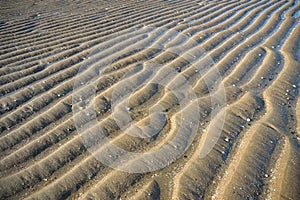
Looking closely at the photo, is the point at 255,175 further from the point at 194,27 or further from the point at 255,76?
the point at 194,27

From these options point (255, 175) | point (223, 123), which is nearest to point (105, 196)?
point (255, 175)

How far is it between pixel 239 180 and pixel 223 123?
817 millimetres

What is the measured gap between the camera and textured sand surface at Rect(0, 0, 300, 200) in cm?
271

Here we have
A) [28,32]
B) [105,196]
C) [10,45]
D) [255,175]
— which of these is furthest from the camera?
[28,32]

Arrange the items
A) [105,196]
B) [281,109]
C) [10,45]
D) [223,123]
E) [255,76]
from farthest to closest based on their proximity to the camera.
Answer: [10,45] → [255,76] → [281,109] → [223,123] → [105,196]

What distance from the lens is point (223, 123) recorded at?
3422 millimetres

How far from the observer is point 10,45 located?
5223mm

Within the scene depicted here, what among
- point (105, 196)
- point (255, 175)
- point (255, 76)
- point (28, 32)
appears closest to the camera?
point (105, 196)

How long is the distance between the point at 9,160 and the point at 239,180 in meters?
1.98

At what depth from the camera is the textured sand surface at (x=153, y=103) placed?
2709mm

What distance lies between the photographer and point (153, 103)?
3764 millimetres

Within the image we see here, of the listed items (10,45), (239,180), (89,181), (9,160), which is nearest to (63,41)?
(10,45)

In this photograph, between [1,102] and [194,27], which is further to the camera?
[194,27]

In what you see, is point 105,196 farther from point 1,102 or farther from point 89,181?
point 1,102
